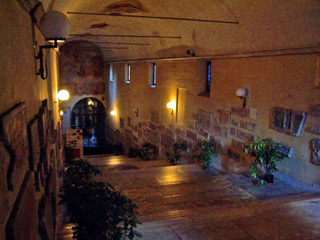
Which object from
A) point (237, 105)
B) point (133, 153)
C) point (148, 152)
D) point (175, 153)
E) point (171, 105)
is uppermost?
point (237, 105)

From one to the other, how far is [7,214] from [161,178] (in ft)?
16.2

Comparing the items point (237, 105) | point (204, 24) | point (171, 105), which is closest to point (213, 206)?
point (237, 105)

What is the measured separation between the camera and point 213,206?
4.46 meters

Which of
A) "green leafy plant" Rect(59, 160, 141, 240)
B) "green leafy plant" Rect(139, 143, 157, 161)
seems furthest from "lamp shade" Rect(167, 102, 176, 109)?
"green leafy plant" Rect(59, 160, 141, 240)

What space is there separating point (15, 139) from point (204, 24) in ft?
19.5

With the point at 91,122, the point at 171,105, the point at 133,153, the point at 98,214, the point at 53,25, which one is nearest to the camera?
the point at 98,214

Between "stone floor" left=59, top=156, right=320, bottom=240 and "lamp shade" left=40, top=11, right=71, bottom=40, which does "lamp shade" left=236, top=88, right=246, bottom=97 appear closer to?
"stone floor" left=59, top=156, right=320, bottom=240

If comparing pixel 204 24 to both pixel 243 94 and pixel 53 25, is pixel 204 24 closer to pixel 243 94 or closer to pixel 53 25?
pixel 243 94

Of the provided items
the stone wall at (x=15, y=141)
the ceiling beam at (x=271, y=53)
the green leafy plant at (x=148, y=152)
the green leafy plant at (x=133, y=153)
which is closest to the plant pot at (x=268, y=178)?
the ceiling beam at (x=271, y=53)

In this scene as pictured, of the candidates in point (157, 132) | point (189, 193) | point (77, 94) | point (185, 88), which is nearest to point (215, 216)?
point (189, 193)

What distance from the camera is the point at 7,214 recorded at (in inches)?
53.7

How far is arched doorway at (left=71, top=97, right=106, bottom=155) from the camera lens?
1456cm

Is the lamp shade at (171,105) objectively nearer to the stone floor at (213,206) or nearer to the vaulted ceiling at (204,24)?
the vaulted ceiling at (204,24)

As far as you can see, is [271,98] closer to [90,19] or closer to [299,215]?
[299,215]
